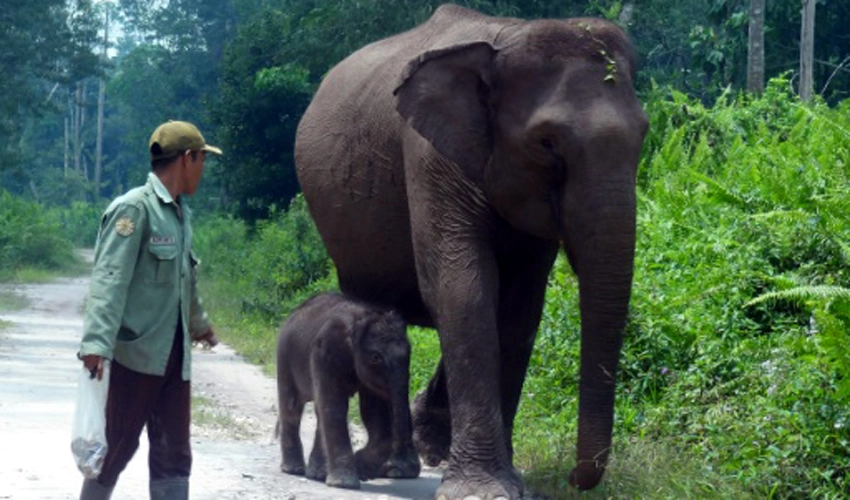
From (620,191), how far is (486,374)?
1245 mm

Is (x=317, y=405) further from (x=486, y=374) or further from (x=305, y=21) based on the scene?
(x=305, y=21)

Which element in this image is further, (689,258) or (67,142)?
(67,142)

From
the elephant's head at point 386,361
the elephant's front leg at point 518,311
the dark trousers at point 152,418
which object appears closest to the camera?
the dark trousers at point 152,418

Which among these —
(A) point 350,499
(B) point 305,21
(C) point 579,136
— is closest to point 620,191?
(C) point 579,136

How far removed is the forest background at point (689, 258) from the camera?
8508mm

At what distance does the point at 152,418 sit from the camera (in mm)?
7293

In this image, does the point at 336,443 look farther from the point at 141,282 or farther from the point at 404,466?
the point at 141,282

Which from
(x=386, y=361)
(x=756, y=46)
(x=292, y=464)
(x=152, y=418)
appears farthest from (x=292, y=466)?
(x=756, y=46)

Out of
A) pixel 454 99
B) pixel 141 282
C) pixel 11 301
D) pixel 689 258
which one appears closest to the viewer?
pixel 141 282

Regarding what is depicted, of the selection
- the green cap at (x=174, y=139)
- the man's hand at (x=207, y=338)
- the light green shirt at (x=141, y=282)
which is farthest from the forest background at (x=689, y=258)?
the green cap at (x=174, y=139)

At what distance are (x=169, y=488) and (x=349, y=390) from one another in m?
2.61

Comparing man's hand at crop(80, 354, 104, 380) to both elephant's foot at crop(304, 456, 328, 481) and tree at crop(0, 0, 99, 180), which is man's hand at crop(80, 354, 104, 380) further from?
tree at crop(0, 0, 99, 180)

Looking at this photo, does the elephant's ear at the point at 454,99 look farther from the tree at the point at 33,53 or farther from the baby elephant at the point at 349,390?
the tree at the point at 33,53

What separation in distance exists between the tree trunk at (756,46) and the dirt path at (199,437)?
784cm
